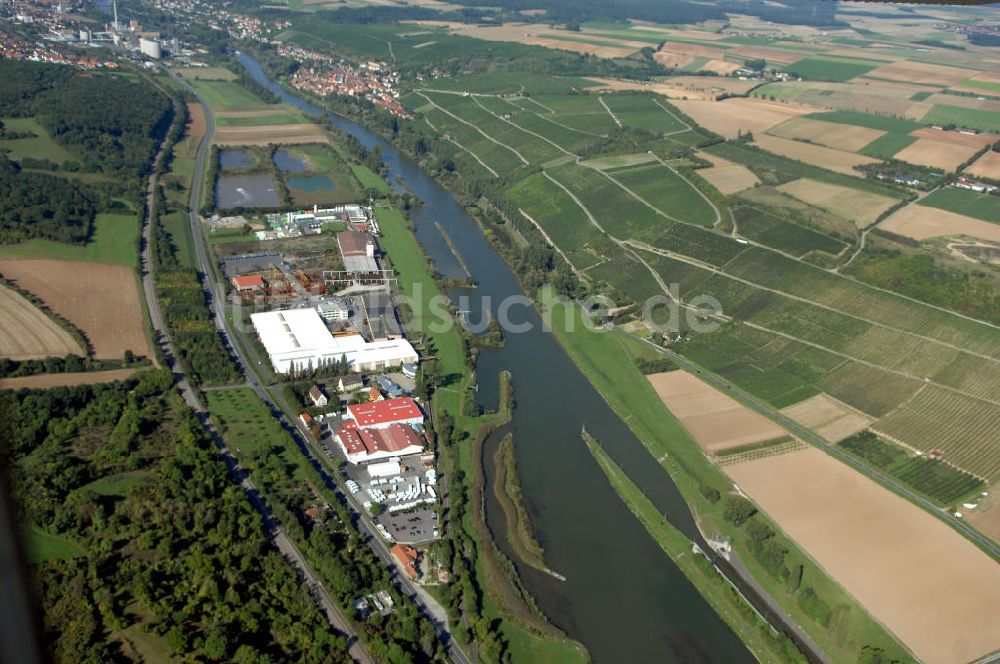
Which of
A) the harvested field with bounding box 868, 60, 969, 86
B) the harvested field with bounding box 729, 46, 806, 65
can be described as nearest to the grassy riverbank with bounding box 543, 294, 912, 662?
the harvested field with bounding box 868, 60, 969, 86

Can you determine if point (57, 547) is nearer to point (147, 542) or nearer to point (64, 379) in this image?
point (147, 542)

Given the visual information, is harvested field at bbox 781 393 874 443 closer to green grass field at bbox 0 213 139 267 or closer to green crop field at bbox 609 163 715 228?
green crop field at bbox 609 163 715 228

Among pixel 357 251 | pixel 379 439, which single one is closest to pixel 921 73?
pixel 357 251

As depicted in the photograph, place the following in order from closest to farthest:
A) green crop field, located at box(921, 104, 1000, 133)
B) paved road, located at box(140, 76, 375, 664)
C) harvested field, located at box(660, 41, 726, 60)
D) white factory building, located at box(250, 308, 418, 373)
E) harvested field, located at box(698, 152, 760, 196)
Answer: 1. paved road, located at box(140, 76, 375, 664)
2. white factory building, located at box(250, 308, 418, 373)
3. harvested field, located at box(698, 152, 760, 196)
4. green crop field, located at box(921, 104, 1000, 133)
5. harvested field, located at box(660, 41, 726, 60)

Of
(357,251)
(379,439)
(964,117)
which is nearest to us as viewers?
(379,439)

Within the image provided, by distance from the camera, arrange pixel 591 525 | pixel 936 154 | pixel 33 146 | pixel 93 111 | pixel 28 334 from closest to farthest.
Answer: pixel 591 525 < pixel 28 334 < pixel 33 146 < pixel 936 154 < pixel 93 111

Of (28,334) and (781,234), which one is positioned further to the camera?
(781,234)

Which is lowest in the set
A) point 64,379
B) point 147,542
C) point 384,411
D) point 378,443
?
point 378,443

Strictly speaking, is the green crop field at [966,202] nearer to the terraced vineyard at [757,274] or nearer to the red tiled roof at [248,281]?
the terraced vineyard at [757,274]
